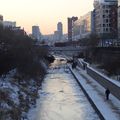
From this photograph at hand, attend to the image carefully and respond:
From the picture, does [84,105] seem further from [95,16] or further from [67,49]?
[95,16]

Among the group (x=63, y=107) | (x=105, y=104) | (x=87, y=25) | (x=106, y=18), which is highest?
(x=106, y=18)

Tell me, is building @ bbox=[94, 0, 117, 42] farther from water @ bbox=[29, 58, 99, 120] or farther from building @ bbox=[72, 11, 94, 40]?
water @ bbox=[29, 58, 99, 120]

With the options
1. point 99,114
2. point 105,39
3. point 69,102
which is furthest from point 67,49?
point 99,114

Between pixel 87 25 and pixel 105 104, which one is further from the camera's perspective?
pixel 87 25

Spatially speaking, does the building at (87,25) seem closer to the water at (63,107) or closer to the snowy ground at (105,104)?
the water at (63,107)

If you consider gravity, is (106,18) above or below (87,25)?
above

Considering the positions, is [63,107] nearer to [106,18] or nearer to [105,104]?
[105,104]

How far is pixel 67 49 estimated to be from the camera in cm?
11088

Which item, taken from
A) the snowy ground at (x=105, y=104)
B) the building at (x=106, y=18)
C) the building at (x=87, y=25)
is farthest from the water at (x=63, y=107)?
the building at (x=87, y=25)

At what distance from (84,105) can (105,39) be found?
9595 cm

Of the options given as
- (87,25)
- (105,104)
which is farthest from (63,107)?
(87,25)

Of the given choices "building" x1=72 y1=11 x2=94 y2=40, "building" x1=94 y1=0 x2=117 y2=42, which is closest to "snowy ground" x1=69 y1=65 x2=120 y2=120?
"building" x1=94 y1=0 x2=117 y2=42

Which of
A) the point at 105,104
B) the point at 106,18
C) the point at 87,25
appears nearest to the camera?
the point at 105,104

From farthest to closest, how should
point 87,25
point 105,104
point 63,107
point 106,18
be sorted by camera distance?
point 87,25 → point 106,18 → point 63,107 → point 105,104
